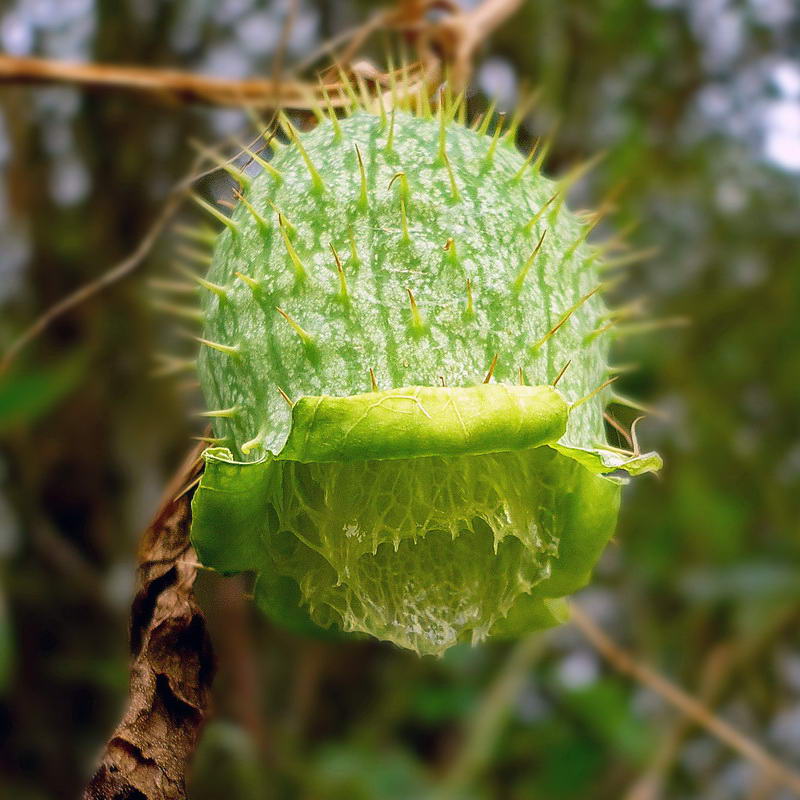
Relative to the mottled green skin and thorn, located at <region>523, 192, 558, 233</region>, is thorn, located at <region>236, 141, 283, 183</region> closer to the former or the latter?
the mottled green skin

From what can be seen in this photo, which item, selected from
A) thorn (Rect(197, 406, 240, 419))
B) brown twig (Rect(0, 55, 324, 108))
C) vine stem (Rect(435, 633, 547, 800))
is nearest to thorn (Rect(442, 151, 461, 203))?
thorn (Rect(197, 406, 240, 419))

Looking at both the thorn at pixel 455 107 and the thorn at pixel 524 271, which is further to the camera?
the thorn at pixel 455 107

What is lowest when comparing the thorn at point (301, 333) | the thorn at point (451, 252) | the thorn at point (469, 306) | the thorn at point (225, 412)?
the thorn at point (225, 412)

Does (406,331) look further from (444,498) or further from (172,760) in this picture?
(172,760)

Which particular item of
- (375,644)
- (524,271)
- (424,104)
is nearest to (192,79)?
(424,104)

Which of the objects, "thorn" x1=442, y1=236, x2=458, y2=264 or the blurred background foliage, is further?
the blurred background foliage

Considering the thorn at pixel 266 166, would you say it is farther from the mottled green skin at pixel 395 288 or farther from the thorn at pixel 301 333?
the thorn at pixel 301 333

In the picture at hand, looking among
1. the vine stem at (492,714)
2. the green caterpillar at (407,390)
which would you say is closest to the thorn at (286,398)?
the green caterpillar at (407,390)
